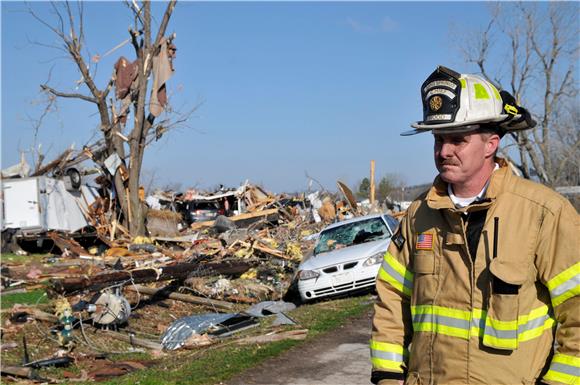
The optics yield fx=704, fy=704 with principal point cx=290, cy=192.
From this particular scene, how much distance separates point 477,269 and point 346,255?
34.0ft

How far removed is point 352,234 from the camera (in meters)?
14.3

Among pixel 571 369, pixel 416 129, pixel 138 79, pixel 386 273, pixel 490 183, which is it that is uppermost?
pixel 138 79

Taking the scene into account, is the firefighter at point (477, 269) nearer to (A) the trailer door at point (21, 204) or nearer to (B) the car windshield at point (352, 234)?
(B) the car windshield at point (352, 234)

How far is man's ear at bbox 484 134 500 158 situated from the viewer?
2939 mm

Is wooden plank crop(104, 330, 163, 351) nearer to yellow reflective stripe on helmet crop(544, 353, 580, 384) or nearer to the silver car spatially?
the silver car

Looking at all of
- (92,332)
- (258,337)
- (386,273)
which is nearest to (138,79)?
(92,332)

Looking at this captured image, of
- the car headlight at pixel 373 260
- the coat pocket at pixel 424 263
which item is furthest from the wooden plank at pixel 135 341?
the coat pocket at pixel 424 263

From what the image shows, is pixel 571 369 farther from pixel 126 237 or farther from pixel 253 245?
pixel 126 237

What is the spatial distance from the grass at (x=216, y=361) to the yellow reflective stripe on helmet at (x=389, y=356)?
4507 millimetres

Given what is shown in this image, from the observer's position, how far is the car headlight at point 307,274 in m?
13.0

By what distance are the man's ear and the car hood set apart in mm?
9991

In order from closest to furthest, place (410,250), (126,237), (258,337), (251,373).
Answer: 1. (410,250)
2. (251,373)
3. (258,337)
4. (126,237)

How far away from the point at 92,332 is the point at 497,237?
382 inches

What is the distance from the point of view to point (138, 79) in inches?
1073
